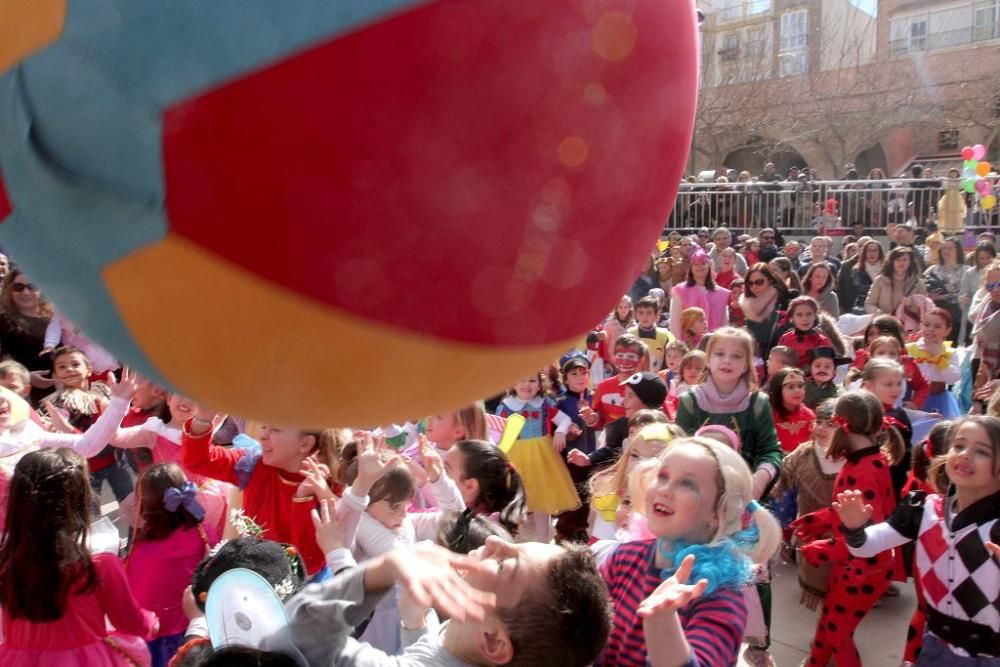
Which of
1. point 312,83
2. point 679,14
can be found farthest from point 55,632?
point 679,14

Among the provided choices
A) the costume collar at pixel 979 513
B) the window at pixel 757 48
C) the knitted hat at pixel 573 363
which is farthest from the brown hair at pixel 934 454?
the window at pixel 757 48

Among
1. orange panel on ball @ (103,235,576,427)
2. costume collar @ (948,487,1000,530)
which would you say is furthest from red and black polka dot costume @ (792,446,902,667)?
orange panel on ball @ (103,235,576,427)

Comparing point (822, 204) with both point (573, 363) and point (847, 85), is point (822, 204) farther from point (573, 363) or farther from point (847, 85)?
point (847, 85)

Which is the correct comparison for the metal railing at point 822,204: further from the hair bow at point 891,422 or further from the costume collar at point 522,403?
the hair bow at point 891,422

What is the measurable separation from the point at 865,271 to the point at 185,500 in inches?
350

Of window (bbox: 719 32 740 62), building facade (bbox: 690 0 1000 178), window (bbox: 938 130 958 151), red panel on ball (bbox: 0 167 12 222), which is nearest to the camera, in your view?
red panel on ball (bbox: 0 167 12 222)

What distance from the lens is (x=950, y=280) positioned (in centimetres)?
938

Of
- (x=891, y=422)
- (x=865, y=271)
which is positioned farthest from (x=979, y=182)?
(x=891, y=422)

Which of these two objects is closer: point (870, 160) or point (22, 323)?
point (22, 323)

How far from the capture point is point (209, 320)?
1142 millimetres

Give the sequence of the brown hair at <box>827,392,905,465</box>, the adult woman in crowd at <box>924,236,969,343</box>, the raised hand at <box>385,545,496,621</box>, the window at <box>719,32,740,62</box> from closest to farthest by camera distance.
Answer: the raised hand at <box>385,545,496,621</box>, the brown hair at <box>827,392,905,465</box>, the adult woman in crowd at <box>924,236,969,343</box>, the window at <box>719,32,740,62</box>

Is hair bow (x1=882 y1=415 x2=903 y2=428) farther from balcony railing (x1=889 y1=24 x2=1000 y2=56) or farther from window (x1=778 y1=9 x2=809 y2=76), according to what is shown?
balcony railing (x1=889 y1=24 x2=1000 y2=56)

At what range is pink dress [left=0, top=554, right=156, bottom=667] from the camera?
9.30 ft

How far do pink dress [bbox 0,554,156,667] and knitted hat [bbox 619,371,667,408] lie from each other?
2820 millimetres
